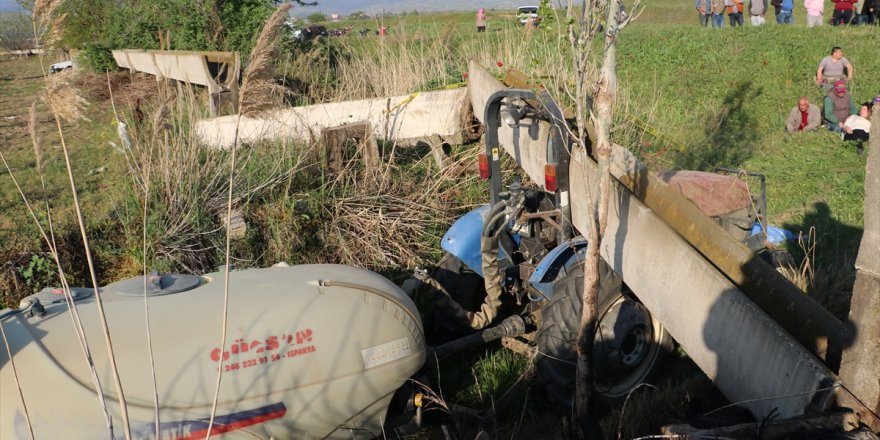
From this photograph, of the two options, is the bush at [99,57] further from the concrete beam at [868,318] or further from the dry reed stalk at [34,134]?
the concrete beam at [868,318]

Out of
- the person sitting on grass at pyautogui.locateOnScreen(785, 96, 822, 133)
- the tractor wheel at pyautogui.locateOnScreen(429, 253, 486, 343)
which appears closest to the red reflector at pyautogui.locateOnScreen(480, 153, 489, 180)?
the tractor wheel at pyautogui.locateOnScreen(429, 253, 486, 343)

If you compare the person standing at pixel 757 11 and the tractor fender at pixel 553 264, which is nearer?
the tractor fender at pixel 553 264

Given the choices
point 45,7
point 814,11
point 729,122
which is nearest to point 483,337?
point 45,7

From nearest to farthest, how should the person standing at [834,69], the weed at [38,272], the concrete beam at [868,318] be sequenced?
the concrete beam at [868,318]
the weed at [38,272]
the person standing at [834,69]

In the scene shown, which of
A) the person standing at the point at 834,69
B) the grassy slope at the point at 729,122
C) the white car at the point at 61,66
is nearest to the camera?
the white car at the point at 61,66

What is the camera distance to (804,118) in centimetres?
1184

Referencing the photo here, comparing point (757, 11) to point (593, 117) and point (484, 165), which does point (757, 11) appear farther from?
point (593, 117)

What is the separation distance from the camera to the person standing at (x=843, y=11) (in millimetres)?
17797

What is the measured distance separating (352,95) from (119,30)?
26.4ft

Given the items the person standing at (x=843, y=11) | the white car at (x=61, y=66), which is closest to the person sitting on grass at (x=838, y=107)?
the person standing at (x=843, y=11)

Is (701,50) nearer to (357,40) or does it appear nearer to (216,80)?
(357,40)

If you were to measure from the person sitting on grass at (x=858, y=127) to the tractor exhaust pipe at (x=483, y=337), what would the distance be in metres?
7.99

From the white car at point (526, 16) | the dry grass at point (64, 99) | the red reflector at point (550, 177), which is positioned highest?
the white car at point (526, 16)

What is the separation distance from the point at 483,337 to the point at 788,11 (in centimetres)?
1784
